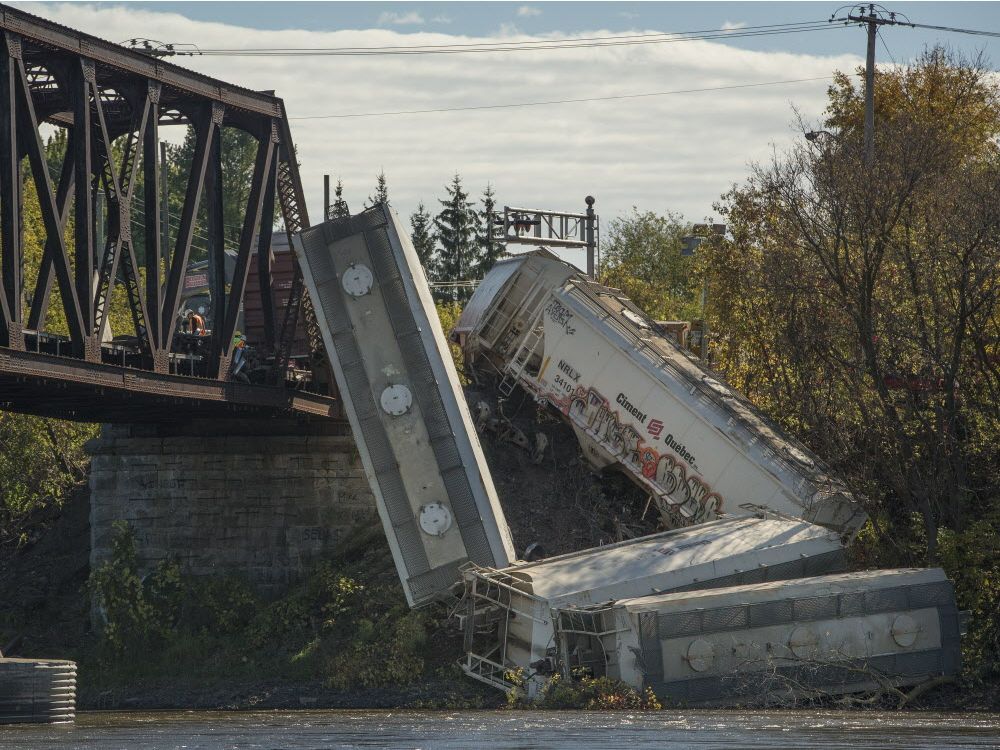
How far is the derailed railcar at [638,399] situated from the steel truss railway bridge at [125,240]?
502 centimetres

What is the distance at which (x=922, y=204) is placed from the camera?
→ 35250 millimetres

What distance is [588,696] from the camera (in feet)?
91.6

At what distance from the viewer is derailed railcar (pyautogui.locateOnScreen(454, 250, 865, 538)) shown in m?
34.3

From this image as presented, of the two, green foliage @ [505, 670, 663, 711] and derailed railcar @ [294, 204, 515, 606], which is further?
derailed railcar @ [294, 204, 515, 606]

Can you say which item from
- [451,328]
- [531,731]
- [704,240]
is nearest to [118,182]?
[531,731]

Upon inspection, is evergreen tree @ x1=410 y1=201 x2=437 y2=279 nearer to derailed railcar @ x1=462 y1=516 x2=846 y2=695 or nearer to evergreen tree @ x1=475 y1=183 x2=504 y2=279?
evergreen tree @ x1=475 y1=183 x2=504 y2=279

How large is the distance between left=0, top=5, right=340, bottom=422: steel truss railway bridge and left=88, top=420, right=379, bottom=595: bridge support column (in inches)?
69.3

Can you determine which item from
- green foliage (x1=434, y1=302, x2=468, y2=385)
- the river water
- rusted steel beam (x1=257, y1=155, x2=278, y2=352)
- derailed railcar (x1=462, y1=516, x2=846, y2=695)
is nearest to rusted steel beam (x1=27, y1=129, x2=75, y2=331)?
rusted steel beam (x1=257, y1=155, x2=278, y2=352)

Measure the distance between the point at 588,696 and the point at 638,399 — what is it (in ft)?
33.9

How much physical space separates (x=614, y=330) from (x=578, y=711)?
1248 cm

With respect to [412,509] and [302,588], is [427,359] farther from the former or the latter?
[302,588]

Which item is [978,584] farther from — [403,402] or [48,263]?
[48,263]

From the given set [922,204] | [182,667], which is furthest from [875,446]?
[182,667]

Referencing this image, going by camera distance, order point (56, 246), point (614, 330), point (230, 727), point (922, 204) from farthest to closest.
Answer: point (614, 330) < point (922, 204) < point (56, 246) < point (230, 727)
